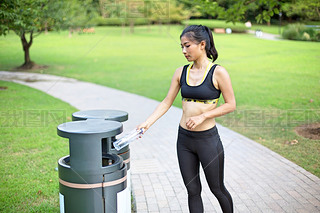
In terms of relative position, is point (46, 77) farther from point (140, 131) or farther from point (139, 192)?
point (140, 131)

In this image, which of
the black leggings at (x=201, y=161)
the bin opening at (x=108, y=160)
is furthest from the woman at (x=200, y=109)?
the bin opening at (x=108, y=160)

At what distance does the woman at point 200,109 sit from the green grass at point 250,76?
8.95ft

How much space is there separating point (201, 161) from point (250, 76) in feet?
43.7

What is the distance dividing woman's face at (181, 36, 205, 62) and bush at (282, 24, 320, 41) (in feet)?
55.1

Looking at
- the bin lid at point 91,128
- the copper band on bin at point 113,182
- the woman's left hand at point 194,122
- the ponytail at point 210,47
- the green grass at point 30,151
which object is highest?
the ponytail at point 210,47

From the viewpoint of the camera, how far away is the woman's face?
9.80 ft

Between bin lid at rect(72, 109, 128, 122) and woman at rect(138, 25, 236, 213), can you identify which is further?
bin lid at rect(72, 109, 128, 122)

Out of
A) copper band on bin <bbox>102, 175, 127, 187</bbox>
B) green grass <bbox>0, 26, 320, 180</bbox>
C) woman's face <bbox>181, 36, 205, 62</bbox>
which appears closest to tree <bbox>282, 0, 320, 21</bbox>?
green grass <bbox>0, 26, 320, 180</bbox>

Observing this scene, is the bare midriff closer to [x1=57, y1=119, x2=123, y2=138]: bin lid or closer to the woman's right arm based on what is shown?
the woman's right arm

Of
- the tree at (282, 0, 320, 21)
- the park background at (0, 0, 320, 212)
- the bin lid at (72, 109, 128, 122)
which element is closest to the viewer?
the bin lid at (72, 109, 128, 122)

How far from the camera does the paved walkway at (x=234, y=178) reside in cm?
422

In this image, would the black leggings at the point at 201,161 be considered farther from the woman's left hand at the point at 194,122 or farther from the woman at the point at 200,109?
the woman's left hand at the point at 194,122

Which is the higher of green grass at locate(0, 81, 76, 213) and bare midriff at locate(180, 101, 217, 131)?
bare midriff at locate(180, 101, 217, 131)

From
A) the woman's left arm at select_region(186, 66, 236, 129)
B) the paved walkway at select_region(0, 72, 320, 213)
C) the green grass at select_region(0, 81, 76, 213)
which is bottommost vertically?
the paved walkway at select_region(0, 72, 320, 213)
